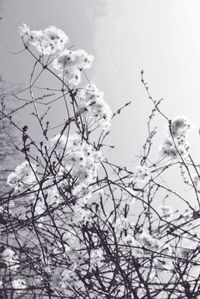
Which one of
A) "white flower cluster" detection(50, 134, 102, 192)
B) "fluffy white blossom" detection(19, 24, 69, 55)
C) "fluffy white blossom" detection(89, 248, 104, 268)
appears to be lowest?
"fluffy white blossom" detection(89, 248, 104, 268)

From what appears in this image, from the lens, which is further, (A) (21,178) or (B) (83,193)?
(A) (21,178)

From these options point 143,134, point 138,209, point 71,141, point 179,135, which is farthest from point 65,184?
point 143,134

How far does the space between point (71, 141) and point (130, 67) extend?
403ft

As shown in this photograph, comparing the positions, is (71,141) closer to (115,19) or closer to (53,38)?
(53,38)

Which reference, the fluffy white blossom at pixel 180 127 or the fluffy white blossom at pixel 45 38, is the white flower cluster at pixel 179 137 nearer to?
the fluffy white blossom at pixel 180 127

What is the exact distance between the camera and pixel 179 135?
135 inches

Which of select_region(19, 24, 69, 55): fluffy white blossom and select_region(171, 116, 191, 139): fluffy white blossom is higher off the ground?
select_region(19, 24, 69, 55): fluffy white blossom

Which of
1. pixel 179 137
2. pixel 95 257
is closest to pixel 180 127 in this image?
pixel 179 137

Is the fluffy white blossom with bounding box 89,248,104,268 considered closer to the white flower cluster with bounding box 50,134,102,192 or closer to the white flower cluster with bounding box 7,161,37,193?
the white flower cluster with bounding box 50,134,102,192

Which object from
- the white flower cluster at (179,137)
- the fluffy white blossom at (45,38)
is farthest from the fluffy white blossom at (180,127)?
the fluffy white blossom at (45,38)

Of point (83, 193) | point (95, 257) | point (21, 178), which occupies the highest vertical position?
point (21, 178)

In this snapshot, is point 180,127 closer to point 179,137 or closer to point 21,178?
point 179,137

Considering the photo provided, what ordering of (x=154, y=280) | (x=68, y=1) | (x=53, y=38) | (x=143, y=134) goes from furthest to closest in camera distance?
(x=143, y=134) → (x=68, y=1) → (x=154, y=280) → (x=53, y=38)

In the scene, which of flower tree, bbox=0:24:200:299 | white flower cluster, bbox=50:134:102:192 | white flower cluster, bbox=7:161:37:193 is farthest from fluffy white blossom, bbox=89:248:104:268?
white flower cluster, bbox=7:161:37:193
